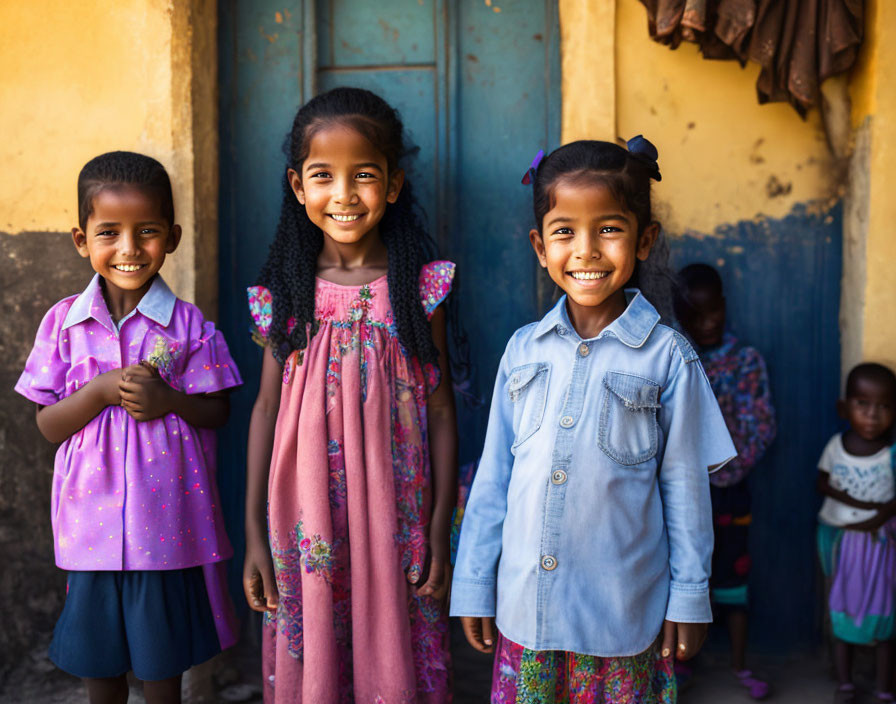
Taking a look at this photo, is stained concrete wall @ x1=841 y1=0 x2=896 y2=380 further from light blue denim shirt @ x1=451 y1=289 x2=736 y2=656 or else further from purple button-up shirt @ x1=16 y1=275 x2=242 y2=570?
purple button-up shirt @ x1=16 y1=275 x2=242 y2=570

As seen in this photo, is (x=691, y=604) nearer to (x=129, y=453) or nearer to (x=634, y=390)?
(x=634, y=390)

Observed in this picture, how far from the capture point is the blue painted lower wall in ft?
9.60

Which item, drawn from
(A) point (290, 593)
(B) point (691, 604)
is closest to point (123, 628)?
(A) point (290, 593)

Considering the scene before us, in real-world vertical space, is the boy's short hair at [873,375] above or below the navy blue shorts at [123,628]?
above

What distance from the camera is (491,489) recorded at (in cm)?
194

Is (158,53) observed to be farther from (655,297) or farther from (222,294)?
(655,297)

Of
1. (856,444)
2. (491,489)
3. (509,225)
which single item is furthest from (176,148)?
(856,444)

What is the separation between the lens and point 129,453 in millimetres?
2217

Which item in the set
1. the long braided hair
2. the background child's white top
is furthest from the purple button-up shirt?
the background child's white top

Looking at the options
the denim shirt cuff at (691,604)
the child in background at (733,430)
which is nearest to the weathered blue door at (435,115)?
the child in background at (733,430)

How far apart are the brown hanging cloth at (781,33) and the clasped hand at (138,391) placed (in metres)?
1.92

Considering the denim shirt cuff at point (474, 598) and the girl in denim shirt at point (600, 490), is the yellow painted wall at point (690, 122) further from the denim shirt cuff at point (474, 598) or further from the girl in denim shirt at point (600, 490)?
the denim shirt cuff at point (474, 598)

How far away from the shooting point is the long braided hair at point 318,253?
2.25 m

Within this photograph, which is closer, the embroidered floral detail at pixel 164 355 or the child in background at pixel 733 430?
the embroidered floral detail at pixel 164 355
